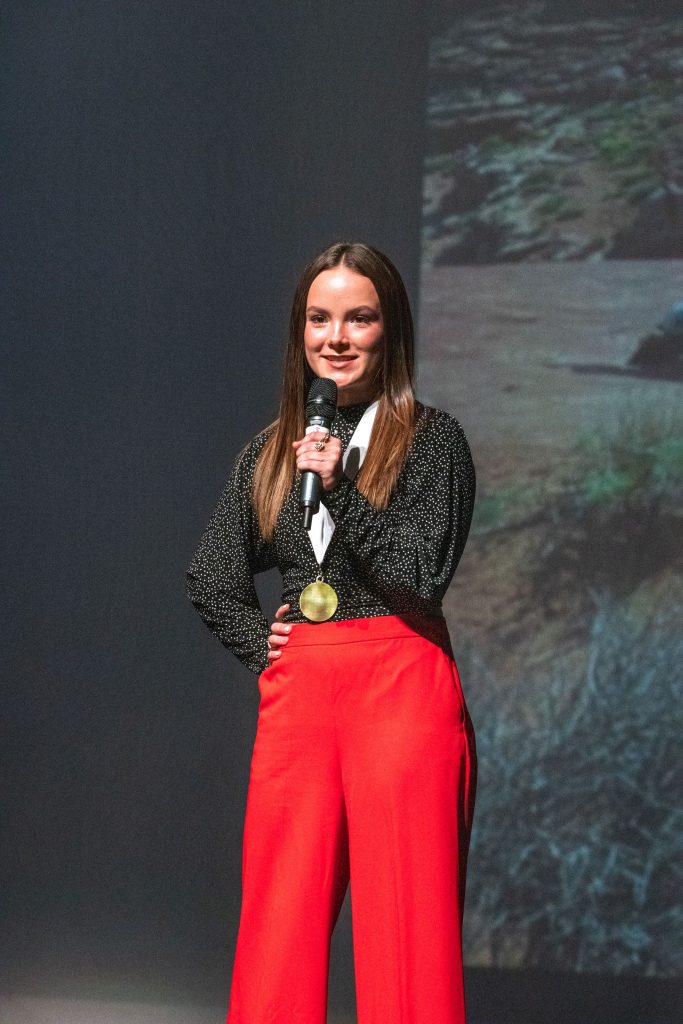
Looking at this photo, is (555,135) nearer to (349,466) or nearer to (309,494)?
(349,466)

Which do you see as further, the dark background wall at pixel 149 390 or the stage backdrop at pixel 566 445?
the dark background wall at pixel 149 390

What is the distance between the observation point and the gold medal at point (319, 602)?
75.6 inches

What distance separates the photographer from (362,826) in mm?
1878

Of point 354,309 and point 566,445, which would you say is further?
point 566,445

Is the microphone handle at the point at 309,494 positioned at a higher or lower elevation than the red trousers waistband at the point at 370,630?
higher

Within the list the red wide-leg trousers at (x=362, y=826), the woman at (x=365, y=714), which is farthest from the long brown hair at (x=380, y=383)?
the red wide-leg trousers at (x=362, y=826)

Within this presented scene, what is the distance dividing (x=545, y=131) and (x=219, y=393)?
1066 mm

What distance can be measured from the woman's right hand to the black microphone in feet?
0.81

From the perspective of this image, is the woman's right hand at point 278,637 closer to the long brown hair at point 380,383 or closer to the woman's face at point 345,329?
the long brown hair at point 380,383

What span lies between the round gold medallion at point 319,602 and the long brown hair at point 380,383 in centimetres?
17

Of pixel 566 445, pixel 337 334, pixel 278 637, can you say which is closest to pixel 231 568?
pixel 278 637

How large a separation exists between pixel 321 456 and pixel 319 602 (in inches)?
9.7

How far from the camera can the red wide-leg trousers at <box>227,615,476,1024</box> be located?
1.86 m

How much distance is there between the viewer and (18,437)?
11.5 ft
